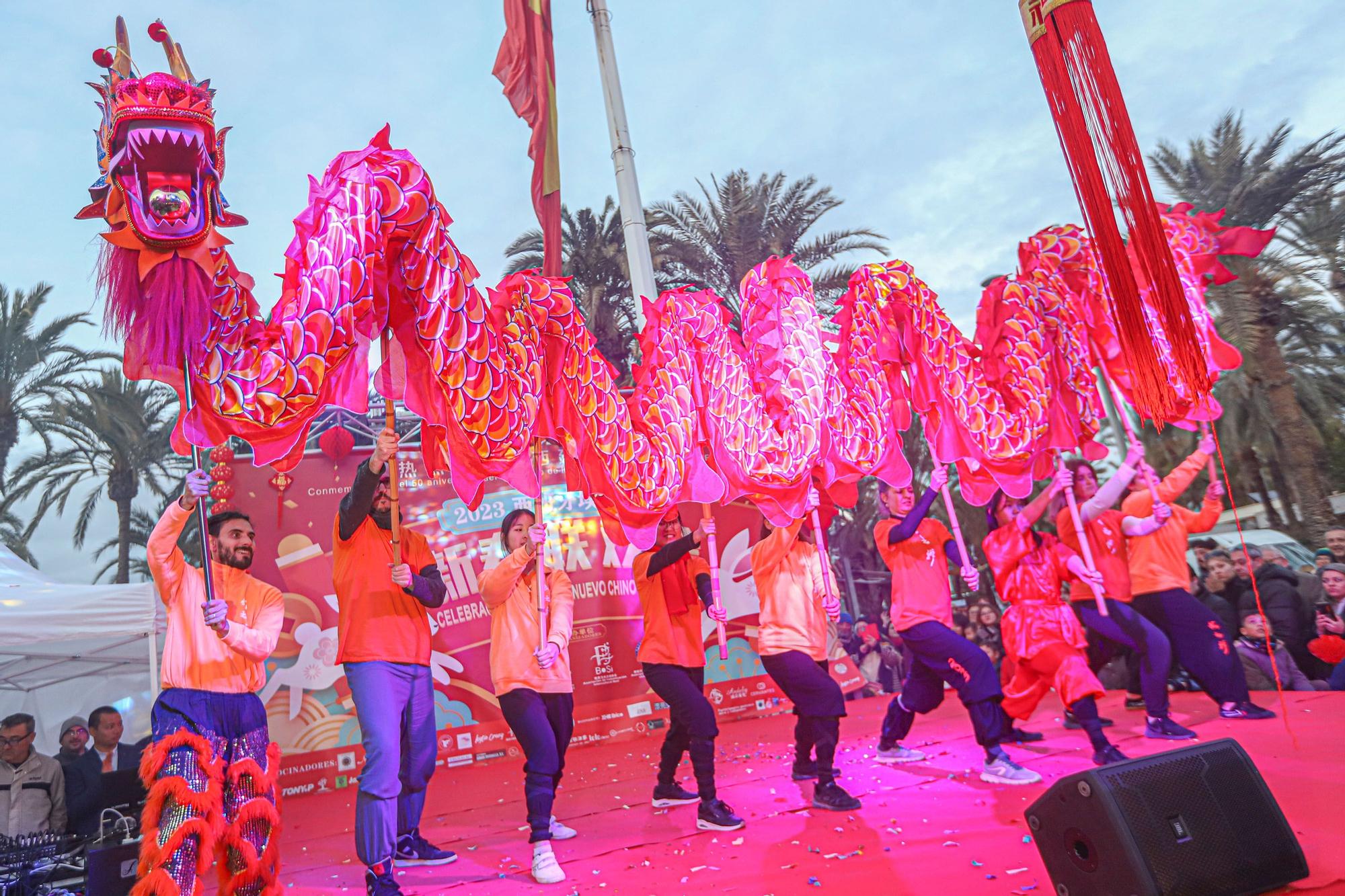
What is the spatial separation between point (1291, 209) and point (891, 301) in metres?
9.01

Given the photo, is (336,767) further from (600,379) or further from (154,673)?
(600,379)

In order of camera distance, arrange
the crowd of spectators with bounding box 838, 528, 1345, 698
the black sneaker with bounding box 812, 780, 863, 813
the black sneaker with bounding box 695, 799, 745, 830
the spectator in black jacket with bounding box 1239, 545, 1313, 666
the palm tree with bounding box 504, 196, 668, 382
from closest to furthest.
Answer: the black sneaker with bounding box 695, 799, 745, 830 → the black sneaker with bounding box 812, 780, 863, 813 → the crowd of spectators with bounding box 838, 528, 1345, 698 → the spectator in black jacket with bounding box 1239, 545, 1313, 666 → the palm tree with bounding box 504, 196, 668, 382

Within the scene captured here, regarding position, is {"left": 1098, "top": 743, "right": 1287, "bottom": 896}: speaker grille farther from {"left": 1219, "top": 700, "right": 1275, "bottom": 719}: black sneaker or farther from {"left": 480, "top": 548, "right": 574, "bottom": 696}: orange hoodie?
{"left": 1219, "top": 700, "right": 1275, "bottom": 719}: black sneaker

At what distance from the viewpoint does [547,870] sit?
3.57m

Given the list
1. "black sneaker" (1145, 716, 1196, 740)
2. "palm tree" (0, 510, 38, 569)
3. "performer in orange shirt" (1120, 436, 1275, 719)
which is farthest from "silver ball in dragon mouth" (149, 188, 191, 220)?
"palm tree" (0, 510, 38, 569)

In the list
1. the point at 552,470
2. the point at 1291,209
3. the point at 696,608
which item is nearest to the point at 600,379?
the point at 696,608

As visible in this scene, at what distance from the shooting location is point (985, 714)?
444 cm

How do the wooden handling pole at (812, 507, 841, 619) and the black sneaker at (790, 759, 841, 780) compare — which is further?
the black sneaker at (790, 759, 841, 780)

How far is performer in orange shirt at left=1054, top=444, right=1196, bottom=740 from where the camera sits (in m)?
4.99

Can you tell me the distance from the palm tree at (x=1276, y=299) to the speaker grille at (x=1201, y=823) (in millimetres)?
9296

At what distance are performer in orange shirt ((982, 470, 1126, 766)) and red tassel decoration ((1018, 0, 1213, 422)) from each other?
1.72 m

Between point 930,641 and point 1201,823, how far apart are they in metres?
2.20

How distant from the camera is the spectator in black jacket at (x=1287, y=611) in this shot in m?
6.06

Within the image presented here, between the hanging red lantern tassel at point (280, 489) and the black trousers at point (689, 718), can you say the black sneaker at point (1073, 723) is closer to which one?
the black trousers at point (689, 718)
